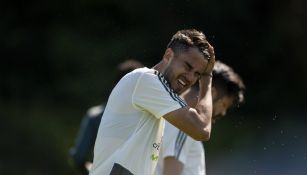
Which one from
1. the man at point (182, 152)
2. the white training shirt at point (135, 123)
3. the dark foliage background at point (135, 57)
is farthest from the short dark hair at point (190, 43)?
the dark foliage background at point (135, 57)

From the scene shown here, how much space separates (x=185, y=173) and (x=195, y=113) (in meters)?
0.98

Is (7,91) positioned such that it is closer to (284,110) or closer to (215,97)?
(284,110)

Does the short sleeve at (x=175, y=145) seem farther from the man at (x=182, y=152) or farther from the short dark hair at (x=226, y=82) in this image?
the short dark hair at (x=226, y=82)

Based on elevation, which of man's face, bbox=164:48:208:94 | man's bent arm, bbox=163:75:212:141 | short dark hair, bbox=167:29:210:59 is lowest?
man's bent arm, bbox=163:75:212:141

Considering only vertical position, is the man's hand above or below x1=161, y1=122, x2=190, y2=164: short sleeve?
above

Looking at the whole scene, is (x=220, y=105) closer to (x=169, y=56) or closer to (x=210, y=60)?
(x=210, y=60)

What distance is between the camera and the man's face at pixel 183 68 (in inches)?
148

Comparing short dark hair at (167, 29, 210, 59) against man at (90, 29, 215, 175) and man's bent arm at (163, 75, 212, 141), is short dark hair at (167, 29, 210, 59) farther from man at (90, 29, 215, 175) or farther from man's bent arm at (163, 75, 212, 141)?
man's bent arm at (163, 75, 212, 141)

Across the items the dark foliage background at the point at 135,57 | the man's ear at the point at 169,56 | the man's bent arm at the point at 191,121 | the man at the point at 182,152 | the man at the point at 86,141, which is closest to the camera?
the man's bent arm at the point at 191,121

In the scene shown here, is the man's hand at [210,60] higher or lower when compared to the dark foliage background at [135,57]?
higher

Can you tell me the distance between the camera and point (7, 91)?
530 inches

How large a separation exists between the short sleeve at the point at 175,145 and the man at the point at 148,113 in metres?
0.72

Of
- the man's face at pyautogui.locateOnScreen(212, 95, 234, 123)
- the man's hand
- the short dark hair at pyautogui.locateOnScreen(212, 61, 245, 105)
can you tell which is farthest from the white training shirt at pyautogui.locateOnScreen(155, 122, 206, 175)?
the man's hand

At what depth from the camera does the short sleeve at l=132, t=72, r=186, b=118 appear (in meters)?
3.68
